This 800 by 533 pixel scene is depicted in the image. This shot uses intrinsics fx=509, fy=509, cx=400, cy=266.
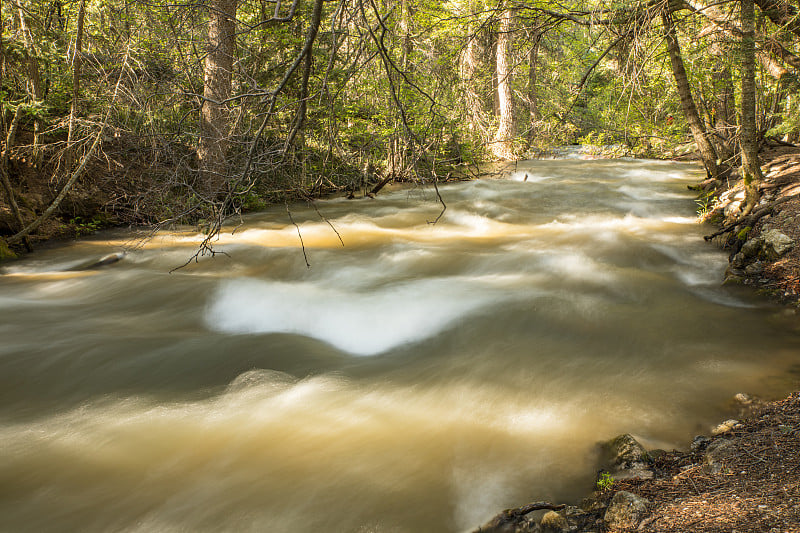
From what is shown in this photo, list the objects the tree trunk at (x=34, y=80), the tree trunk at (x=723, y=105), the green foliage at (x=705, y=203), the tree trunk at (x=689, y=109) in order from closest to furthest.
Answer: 1. the tree trunk at (x=34, y=80)
2. the tree trunk at (x=723, y=105)
3. the tree trunk at (x=689, y=109)
4. the green foliage at (x=705, y=203)

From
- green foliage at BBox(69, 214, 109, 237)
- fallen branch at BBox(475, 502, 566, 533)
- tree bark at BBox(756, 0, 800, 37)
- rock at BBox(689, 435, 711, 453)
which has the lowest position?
fallen branch at BBox(475, 502, 566, 533)

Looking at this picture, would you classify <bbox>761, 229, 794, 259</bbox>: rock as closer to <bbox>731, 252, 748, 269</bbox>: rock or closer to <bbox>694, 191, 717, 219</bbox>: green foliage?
<bbox>731, 252, 748, 269</bbox>: rock

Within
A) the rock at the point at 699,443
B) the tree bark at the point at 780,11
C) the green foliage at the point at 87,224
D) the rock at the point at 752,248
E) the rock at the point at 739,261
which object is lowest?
the rock at the point at 699,443

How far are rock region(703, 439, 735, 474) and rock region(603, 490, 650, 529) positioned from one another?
0.48 m

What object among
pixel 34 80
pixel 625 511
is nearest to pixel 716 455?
pixel 625 511

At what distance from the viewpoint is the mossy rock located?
25.0 ft

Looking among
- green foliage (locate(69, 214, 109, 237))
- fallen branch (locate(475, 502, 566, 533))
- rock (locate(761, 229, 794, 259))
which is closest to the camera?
Answer: fallen branch (locate(475, 502, 566, 533))

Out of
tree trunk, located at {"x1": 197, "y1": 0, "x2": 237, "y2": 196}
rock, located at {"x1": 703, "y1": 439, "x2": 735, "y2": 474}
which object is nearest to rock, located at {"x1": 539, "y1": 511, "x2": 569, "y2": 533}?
rock, located at {"x1": 703, "y1": 439, "x2": 735, "y2": 474}

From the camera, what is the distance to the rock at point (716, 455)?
99.8 inches

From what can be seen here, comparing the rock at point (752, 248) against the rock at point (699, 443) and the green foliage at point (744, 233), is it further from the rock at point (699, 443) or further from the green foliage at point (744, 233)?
the rock at point (699, 443)

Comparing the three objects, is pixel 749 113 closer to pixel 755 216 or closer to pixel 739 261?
pixel 755 216

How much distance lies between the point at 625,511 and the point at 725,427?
1173 mm

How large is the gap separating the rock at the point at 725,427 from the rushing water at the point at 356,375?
0.11 metres

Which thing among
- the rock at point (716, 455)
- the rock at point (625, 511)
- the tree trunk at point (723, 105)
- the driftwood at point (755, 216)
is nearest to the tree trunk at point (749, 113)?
the driftwood at point (755, 216)
